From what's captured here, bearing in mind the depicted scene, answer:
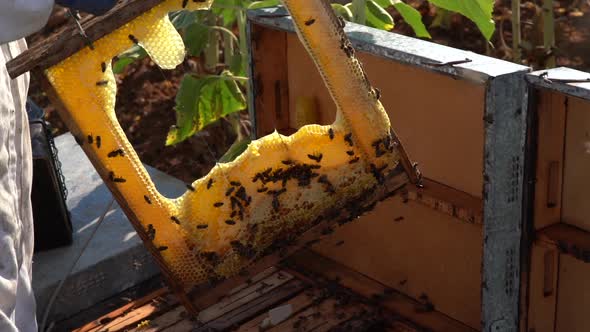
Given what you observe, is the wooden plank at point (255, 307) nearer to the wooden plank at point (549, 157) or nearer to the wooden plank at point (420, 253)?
the wooden plank at point (420, 253)

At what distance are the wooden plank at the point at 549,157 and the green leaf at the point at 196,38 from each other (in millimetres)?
1949

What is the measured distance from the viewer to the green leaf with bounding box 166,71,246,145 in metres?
4.53

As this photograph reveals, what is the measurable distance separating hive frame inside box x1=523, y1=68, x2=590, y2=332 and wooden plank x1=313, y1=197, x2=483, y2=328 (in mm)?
253

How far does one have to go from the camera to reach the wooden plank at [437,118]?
3258 mm

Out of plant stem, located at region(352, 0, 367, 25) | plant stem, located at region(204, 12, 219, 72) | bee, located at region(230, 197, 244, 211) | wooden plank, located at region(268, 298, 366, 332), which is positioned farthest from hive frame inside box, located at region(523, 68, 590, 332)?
plant stem, located at region(204, 12, 219, 72)

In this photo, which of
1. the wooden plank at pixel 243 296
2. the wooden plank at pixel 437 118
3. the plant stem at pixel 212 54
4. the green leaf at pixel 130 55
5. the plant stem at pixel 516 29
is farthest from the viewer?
the plant stem at pixel 212 54

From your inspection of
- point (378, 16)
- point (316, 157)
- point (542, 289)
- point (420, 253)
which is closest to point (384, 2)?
point (378, 16)

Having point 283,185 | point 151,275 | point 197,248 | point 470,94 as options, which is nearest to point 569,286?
point 470,94

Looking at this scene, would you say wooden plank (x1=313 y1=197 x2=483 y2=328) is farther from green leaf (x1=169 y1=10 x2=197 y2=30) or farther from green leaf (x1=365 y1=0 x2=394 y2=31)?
green leaf (x1=169 y1=10 x2=197 y2=30)

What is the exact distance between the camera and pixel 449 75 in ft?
10.2

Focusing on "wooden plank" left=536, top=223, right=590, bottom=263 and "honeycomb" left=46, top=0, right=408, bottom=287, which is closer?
"honeycomb" left=46, top=0, right=408, bottom=287

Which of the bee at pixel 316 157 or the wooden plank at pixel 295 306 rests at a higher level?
the bee at pixel 316 157

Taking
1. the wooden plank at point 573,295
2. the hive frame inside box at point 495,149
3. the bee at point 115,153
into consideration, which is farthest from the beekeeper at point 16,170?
the wooden plank at point 573,295

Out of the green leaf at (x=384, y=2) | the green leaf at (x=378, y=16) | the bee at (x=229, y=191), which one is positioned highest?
the green leaf at (x=384, y=2)
